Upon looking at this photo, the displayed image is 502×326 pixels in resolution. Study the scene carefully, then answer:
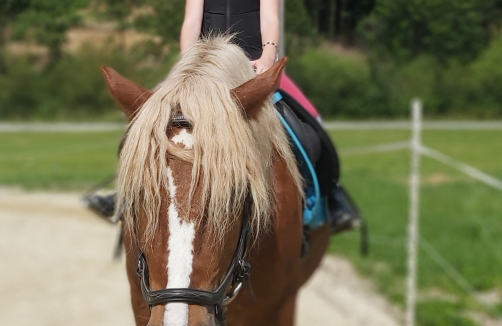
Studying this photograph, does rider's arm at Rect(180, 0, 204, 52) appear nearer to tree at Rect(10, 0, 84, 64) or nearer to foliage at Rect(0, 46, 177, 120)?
tree at Rect(10, 0, 84, 64)

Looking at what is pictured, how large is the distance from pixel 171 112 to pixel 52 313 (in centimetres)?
365

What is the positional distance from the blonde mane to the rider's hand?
1.07 feet

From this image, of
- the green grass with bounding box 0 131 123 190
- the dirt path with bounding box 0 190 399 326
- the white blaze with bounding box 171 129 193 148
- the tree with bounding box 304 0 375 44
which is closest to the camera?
the white blaze with bounding box 171 129 193 148

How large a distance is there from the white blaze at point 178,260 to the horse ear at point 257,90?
0.36 meters

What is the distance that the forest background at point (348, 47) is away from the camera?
4020 mm

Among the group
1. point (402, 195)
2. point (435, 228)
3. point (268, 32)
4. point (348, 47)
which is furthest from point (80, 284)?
point (402, 195)

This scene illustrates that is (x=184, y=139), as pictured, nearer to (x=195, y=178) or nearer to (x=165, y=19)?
(x=195, y=178)

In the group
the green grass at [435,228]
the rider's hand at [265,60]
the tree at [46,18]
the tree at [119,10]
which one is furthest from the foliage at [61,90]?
the rider's hand at [265,60]

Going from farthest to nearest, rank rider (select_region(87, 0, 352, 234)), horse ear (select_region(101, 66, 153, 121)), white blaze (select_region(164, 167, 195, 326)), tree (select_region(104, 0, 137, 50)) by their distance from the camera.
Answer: tree (select_region(104, 0, 137, 50))
rider (select_region(87, 0, 352, 234))
horse ear (select_region(101, 66, 153, 121))
white blaze (select_region(164, 167, 195, 326))

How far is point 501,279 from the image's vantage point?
506 cm

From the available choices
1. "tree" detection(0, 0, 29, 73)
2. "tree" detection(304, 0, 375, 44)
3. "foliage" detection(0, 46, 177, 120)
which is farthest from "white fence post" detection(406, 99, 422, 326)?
"foliage" detection(0, 46, 177, 120)

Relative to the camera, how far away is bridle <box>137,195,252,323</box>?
150 cm

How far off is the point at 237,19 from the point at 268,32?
0.21 m

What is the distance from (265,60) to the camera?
2.16 meters
